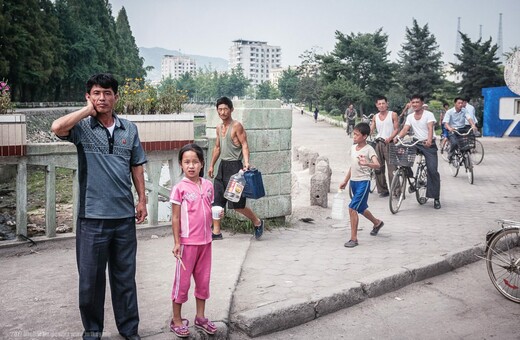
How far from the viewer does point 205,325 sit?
13.7 feet

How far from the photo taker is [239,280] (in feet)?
17.8

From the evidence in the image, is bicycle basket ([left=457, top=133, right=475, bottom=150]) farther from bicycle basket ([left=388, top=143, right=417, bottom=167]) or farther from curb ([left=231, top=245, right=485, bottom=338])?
curb ([left=231, top=245, right=485, bottom=338])

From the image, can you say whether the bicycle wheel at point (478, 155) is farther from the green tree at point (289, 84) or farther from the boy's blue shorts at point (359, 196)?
the green tree at point (289, 84)

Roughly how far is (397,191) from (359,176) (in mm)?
2796

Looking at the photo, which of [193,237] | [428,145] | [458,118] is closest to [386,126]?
[428,145]

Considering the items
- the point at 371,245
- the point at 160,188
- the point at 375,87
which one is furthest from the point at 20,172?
the point at 375,87

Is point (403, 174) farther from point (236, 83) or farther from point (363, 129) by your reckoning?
point (236, 83)

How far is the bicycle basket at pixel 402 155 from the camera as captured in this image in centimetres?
902

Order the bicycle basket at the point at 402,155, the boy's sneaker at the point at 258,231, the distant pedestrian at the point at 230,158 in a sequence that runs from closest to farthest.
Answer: the distant pedestrian at the point at 230,158, the boy's sneaker at the point at 258,231, the bicycle basket at the point at 402,155

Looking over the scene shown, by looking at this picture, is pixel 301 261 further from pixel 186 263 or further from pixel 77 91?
pixel 77 91

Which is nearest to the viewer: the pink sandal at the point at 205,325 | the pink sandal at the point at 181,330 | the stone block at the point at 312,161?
the pink sandal at the point at 181,330

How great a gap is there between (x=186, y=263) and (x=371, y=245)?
343 cm

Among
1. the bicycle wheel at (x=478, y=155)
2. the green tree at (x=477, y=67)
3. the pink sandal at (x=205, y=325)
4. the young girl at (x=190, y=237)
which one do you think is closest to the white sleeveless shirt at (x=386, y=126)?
the young girl at (x=190, y=237)

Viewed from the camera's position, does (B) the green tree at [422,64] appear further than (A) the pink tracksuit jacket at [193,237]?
Yes
